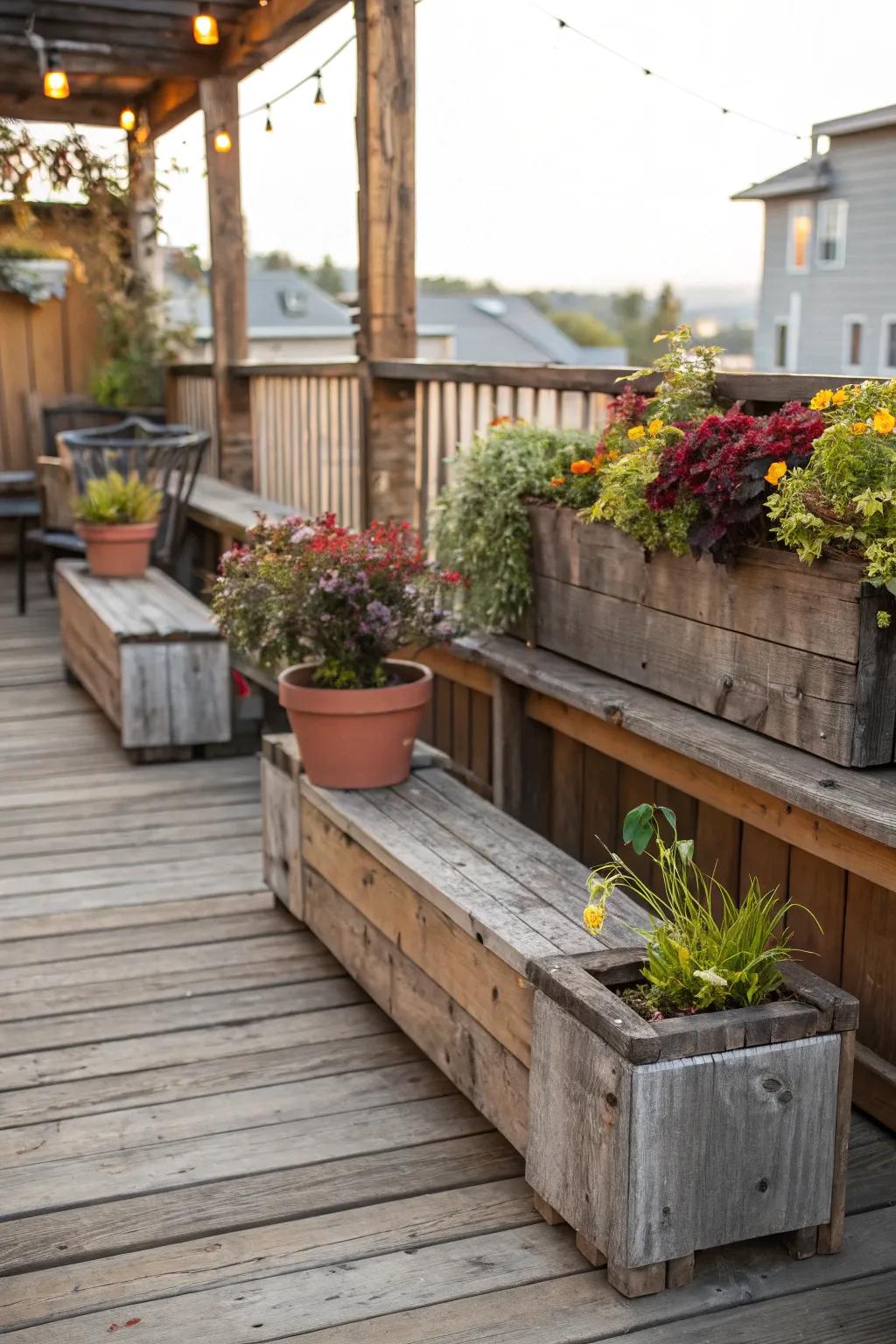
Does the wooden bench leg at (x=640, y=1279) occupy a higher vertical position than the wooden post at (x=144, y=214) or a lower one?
lower

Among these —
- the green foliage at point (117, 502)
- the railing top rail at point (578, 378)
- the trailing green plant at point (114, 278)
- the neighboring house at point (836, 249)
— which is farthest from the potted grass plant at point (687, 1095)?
the trailing green plant at point (114, 278)

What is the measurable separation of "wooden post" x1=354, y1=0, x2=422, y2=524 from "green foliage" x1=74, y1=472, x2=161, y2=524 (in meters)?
Answer: 1.35

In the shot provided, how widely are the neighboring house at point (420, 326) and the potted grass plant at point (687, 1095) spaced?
16.4m

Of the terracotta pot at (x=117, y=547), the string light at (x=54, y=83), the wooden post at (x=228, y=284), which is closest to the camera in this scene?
the terracotta pot at (x=117, y=547)

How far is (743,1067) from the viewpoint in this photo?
1.86m

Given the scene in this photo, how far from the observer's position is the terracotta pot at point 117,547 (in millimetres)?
5664

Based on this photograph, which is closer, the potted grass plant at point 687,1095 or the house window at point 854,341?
the potted grass plant at point 687,1095

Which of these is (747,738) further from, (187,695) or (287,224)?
(287,224)

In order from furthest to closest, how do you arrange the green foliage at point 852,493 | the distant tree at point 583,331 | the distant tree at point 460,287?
the distant tree at point 583,331 → the distant tree at point 460,287 → the green foliage at point 852,493

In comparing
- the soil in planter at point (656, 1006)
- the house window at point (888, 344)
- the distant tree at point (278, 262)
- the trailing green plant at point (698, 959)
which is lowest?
the soil in planter at point (656, 1006)

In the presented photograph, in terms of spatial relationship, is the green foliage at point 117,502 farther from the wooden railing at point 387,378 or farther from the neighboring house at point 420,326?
the neighboring house at point 420,326

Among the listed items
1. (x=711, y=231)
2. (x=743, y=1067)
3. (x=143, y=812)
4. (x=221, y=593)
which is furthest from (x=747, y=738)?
(x=711, y=231)

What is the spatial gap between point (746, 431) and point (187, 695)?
2.76 m

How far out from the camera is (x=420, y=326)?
23312 mm
